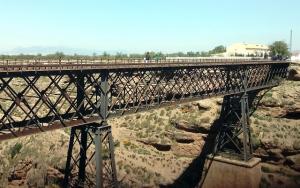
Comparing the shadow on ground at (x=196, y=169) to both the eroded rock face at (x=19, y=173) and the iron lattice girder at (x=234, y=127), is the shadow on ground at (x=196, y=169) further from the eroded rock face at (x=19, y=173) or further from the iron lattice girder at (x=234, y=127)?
the eroded rock face at (x=19, y=173)

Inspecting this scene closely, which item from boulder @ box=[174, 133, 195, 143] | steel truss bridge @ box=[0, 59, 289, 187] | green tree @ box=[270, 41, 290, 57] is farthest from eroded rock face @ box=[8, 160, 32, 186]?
green tree @ box=[270, 41, 290, 57]

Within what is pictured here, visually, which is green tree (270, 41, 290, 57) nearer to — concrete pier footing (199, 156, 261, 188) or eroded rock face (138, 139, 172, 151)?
eroded rock face (138, 139, 172, 151)

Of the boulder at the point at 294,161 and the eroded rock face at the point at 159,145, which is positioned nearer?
the boulder at the point at 294,161

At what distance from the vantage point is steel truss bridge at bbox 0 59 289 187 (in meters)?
25.2

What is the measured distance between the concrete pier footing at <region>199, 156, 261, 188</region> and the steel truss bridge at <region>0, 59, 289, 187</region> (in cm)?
125

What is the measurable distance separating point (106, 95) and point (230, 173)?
68.0ft

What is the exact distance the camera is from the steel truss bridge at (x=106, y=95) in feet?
82.5

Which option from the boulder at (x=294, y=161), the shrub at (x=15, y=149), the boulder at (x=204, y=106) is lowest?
the shrub at (x=15, y=149)

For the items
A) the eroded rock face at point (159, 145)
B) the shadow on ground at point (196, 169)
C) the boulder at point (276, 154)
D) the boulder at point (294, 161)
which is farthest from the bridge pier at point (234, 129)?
the eroded rock face at point (159, 145)

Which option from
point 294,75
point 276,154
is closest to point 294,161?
point 276,154

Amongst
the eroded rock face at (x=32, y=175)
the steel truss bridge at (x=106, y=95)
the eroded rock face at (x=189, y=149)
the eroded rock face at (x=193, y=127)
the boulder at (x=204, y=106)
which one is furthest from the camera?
the boulder at (x=204, y=106)

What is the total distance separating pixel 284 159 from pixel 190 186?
11.1m

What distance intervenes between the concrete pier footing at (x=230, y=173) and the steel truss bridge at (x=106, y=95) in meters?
1.25

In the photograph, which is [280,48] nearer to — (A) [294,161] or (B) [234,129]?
(B) [234,129]
